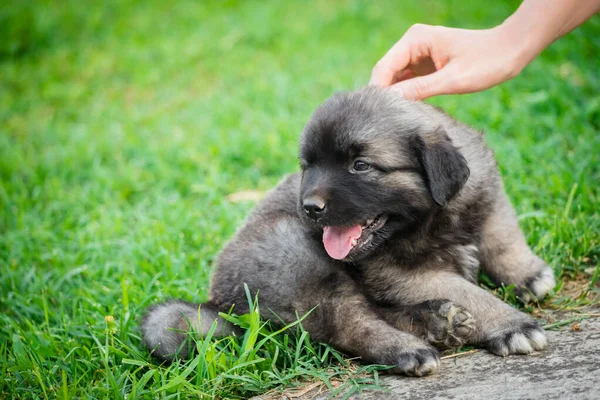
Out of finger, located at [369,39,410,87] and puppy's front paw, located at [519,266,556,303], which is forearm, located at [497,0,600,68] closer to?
finger, located at [369,39,410,87]

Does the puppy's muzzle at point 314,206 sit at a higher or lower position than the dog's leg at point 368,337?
higher

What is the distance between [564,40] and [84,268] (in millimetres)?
5027

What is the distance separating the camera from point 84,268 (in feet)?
13.5

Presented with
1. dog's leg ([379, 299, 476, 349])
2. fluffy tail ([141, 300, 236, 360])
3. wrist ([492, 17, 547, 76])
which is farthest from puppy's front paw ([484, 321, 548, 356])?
wrist ([492, 17, 547, 76])

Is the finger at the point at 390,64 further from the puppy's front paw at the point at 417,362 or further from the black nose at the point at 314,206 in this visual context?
the puppy's front paw at the point at 417,362

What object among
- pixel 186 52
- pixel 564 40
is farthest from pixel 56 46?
pixel 564 40

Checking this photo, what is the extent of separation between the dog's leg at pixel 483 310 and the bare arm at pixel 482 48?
0.97 metres

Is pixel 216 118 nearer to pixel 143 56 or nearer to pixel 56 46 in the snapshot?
pixel 143 56

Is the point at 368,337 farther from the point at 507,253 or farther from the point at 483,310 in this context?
the point at 507,253

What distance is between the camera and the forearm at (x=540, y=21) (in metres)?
3.33

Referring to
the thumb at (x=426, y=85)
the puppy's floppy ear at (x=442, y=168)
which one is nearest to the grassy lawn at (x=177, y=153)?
the puppy's floppy ear at (x=442, y=168)

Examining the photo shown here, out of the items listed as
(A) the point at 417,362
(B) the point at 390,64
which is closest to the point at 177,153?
(B) the point at 390,64

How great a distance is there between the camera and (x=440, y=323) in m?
2.70

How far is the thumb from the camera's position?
3.26m
